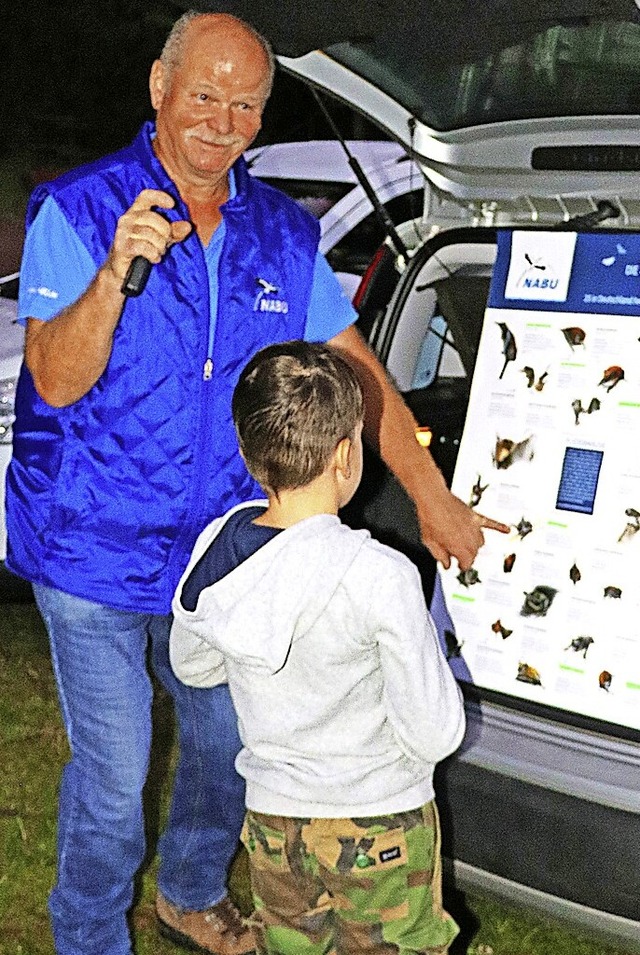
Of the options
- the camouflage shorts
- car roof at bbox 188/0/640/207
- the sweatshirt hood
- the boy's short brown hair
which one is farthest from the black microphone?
the camouflage shorts

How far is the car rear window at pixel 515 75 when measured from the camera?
9.31 feet

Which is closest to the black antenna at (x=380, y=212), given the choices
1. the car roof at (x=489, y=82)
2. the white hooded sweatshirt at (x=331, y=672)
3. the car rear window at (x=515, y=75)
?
the car roof at (x=489, y=82)

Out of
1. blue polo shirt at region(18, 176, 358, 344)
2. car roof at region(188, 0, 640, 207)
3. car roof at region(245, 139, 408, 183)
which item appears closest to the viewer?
blue polo shirt at region(18, 176, 358, 344)

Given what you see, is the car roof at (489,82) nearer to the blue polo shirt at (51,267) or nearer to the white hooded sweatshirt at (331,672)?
the blue polo shirt at (51,267)

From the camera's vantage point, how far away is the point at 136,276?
2258 mm

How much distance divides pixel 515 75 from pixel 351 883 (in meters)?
1.80

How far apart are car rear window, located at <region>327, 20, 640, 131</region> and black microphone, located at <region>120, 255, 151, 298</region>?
2.51 feet

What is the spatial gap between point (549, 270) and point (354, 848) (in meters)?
1.55

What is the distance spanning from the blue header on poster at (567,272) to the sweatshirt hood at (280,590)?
4.07ft

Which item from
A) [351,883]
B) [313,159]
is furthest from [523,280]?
[313,159]

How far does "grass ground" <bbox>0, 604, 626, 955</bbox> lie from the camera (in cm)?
326

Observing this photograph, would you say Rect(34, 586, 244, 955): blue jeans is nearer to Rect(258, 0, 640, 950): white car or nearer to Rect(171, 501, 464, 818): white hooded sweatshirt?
Rect(171, 501, 464, 818): white hooded sweatshirt

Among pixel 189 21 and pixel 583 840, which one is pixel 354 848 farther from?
pixel 189 21

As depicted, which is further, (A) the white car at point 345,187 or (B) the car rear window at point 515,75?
(A) the white car at point 345,187
